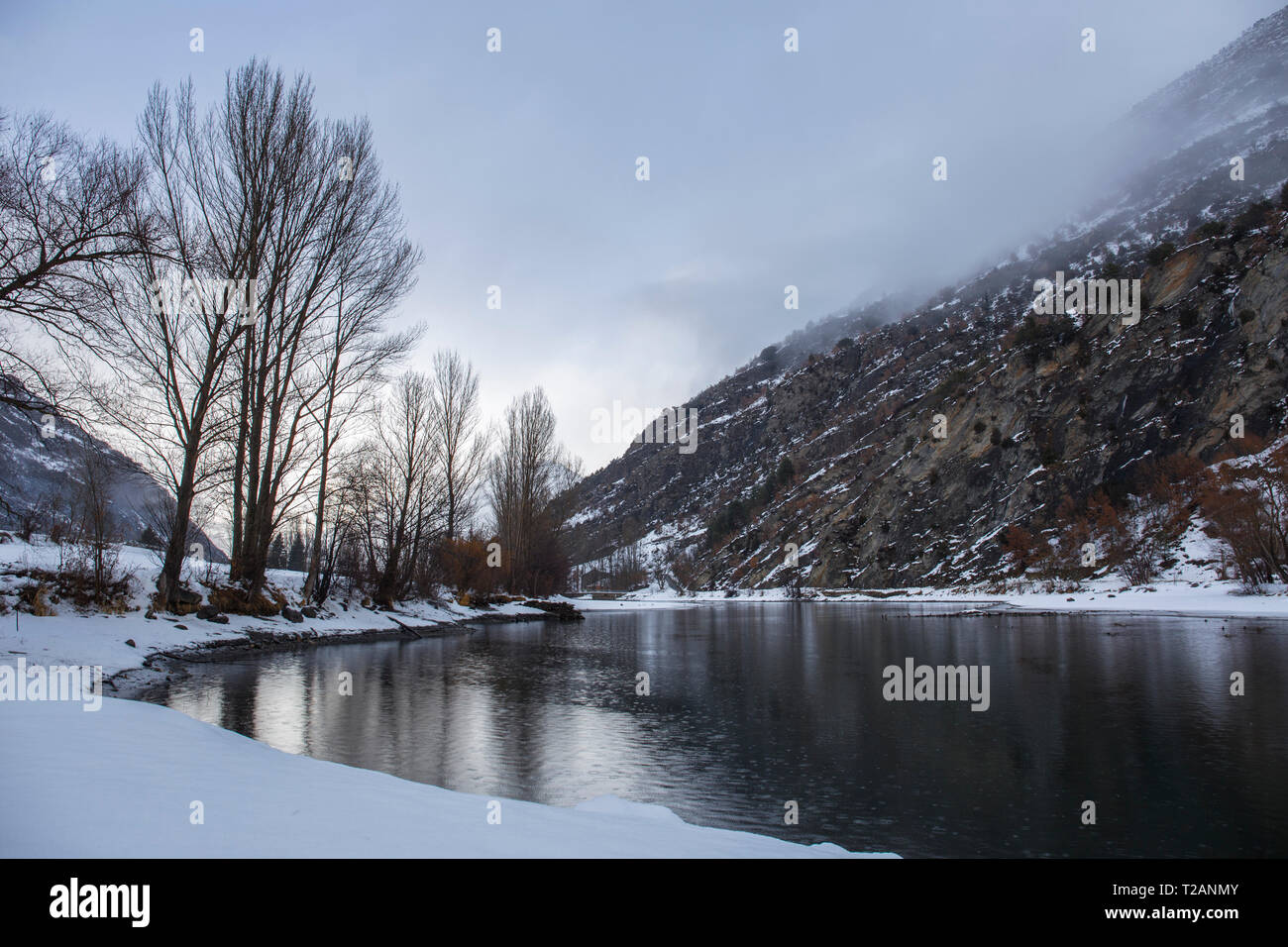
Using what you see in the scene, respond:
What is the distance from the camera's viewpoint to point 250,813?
14.9ft

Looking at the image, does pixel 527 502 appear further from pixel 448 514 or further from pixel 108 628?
pixel 108 628

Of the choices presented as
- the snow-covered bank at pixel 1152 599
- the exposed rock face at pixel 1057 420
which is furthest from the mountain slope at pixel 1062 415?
the snow-covered bank at pixel 1152 599

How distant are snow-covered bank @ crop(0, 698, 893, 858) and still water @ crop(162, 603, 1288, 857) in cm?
168

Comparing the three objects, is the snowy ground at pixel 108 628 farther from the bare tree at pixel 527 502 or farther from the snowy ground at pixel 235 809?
the bare tree at pixel 527 502

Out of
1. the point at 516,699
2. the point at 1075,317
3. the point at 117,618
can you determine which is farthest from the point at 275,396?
the point at 1075,317

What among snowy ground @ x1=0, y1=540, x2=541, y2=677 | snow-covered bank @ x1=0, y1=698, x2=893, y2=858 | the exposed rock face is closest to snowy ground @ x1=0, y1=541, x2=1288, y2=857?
snow-covered bank @ x1=0, y1=698, x2=893, y2=858

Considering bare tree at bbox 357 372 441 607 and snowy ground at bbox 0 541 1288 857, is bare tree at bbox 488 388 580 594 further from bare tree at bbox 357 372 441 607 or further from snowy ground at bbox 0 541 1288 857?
snowy ground at bbox 0 541 1288 857

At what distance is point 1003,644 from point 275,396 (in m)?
29.6

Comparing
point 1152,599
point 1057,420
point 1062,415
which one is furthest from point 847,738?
point 1062,415

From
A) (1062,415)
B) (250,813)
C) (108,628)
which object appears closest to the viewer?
(250,813)

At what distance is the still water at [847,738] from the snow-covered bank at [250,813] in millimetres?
1676

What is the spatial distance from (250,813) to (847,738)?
905 centimetres

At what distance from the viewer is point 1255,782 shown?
8117 millimetres

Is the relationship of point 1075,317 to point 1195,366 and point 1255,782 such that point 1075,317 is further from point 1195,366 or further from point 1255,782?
point 1255,782
